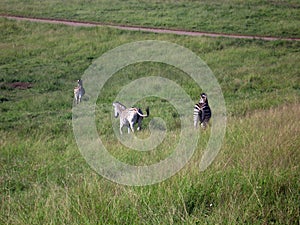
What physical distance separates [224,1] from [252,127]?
24114 mm


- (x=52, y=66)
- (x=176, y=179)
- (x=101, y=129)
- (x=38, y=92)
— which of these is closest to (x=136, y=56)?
(x=52, y=66)

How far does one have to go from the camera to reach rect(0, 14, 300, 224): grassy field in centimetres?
303

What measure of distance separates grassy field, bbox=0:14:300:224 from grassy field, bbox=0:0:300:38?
333 inches

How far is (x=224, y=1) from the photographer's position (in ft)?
93.2

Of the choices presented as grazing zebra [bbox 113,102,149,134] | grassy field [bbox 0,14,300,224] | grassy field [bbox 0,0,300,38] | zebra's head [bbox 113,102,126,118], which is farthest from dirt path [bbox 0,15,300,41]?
grazing zebra [bbox 113,102,149,134]

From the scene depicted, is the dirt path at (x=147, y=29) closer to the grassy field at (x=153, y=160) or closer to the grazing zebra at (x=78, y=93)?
the grassy field at (x=153, y=160)

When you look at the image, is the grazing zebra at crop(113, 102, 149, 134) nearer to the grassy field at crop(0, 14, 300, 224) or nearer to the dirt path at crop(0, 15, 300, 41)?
the grassy field at crop(0, 14, 300, 224)

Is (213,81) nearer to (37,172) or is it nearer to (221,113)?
(221,113)

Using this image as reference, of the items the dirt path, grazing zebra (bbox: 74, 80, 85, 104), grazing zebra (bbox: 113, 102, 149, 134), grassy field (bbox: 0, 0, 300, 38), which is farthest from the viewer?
grassy field (bbox: 0, 0, 300, 38)

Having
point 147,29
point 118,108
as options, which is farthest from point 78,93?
point 147,29

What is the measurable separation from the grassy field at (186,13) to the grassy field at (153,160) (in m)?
8.46

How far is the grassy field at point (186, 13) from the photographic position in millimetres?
22797

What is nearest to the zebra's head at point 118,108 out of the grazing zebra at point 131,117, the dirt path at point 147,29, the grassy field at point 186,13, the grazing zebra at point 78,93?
the grazing zebra at point 131,117

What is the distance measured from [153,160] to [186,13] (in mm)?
21650
